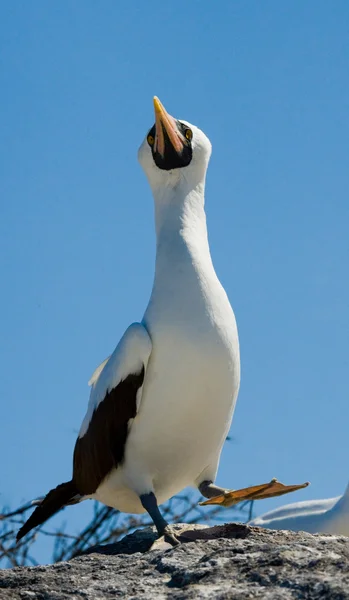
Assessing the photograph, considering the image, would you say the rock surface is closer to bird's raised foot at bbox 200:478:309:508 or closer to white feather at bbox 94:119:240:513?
bird's raised foot at bbox 200:478:309:508

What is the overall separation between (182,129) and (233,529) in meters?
3.18

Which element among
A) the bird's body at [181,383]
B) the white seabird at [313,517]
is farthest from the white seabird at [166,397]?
the white seabird at [313,517]

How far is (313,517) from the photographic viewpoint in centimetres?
1104

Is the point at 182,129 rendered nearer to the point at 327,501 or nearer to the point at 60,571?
the point at 60,571

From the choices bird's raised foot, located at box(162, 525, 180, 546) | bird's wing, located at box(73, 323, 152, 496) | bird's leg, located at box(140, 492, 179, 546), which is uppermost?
bird's wing, located at box(73, 323, 152, 496)

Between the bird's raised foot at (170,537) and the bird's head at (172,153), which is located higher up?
the bird's head at (172,153)

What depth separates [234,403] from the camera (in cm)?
726

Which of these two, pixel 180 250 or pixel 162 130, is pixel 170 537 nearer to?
pixel 180 250

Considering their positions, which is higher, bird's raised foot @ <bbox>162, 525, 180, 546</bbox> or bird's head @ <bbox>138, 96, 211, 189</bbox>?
bird's head @ <bbox>138, 96, 211, 189</bbox>

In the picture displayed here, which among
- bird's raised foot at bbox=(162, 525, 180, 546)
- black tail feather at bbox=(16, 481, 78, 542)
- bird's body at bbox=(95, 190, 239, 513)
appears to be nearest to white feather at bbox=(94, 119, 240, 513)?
bird's body at bbox=(95, 190, 239, 513)

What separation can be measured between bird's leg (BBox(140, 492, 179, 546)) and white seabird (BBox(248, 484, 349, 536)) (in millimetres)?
3919

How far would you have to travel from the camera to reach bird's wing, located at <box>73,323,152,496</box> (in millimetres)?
6984

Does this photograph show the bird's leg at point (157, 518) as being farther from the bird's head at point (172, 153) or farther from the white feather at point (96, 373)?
the bird's head at point (172, 153)

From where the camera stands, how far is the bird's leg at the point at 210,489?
7.40 metres
